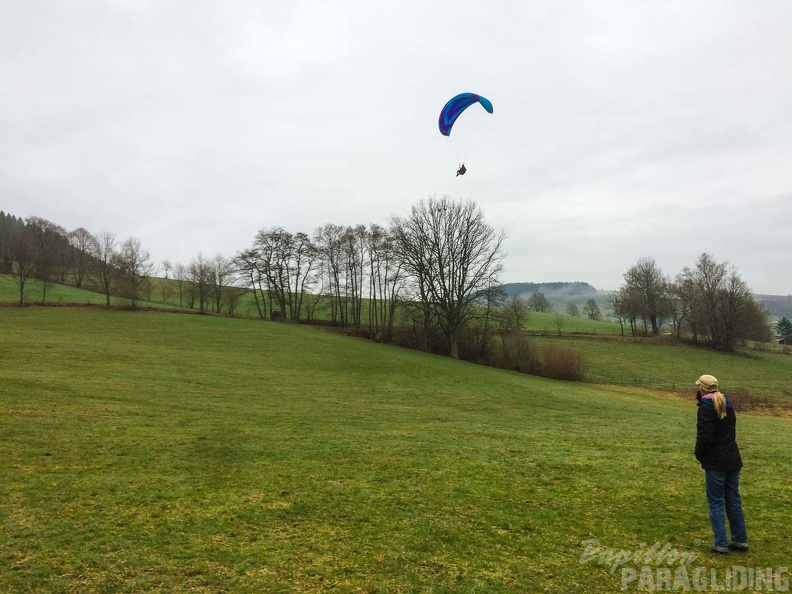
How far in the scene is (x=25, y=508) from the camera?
6914 mm

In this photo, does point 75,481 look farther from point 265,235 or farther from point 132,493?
point 265,235

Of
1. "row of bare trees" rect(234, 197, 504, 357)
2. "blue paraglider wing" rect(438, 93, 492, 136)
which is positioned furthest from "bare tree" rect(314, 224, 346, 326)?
"blue paraglider wing" rect(438, 93, 492, 136)

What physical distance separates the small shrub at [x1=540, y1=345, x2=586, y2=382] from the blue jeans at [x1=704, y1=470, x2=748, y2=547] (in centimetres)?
3772

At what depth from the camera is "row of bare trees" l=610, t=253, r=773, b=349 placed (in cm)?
6756

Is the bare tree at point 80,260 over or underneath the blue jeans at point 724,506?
over

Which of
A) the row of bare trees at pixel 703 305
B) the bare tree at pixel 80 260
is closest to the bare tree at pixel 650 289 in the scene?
the row of bare trees at pixel 703 305

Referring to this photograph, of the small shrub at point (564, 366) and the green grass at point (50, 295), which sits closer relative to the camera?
the small shrub at point (564, 366)

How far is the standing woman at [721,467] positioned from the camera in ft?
20.7

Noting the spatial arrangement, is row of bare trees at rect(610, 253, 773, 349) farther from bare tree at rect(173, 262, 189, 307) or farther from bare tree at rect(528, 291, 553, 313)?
bare tree at rect(173, 262, 189, 307)

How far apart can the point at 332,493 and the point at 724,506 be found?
6.14m

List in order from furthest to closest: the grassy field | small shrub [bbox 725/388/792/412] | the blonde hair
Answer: small shrub [bbox 725/388/792/412] → the blonde hair → the grassy field

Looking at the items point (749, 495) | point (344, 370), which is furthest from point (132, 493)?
point (344, 370)

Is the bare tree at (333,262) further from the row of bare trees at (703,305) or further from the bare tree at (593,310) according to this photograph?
the bare tree at (593,310)

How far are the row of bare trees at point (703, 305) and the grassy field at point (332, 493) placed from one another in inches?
2392
